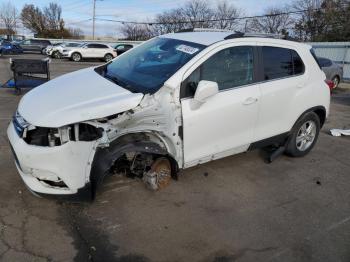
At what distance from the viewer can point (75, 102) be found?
3.48m

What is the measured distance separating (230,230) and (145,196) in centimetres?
111

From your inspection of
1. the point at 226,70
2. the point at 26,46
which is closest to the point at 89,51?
the point at 26,46

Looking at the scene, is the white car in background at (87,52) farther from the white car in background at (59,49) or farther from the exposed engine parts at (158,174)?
the exposed engine parts at (158,174)

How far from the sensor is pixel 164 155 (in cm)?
396

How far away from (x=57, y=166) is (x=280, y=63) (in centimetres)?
326

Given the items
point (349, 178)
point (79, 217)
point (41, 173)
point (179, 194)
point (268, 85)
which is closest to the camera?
point (41, 173)

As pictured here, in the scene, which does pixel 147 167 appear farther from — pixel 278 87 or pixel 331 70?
pixel 331 70

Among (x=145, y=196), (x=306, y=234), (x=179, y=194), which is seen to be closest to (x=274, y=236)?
(x=306, y=234)

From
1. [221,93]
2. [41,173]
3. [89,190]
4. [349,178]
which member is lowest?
[349,178]

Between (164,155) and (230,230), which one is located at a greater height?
(164,155)

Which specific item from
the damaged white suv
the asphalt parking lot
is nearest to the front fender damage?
the damaged white suv

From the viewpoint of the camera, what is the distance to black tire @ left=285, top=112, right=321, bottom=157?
17.3 feet

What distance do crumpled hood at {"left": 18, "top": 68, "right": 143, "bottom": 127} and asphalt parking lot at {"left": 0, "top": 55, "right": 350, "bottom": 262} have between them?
3.42 ft

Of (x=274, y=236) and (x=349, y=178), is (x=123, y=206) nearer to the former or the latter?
(x=274, y=236)
